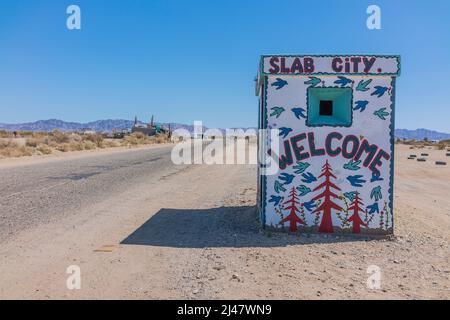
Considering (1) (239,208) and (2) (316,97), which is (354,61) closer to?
(2) (316,97)

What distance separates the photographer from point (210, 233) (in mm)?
7172

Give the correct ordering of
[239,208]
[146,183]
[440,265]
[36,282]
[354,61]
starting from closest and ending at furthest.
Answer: [36,282] < [440,265] < [354,61] < [239,208] < [146,183]

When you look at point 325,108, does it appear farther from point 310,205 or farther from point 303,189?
point 310,205

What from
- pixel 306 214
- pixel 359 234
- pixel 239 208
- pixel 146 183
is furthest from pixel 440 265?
pixel 146 183

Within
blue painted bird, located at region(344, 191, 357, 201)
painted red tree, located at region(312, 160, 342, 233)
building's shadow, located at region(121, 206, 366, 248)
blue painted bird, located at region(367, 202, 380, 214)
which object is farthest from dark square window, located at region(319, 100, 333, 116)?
building's shadow, located at region(121, 206, 366, 248)

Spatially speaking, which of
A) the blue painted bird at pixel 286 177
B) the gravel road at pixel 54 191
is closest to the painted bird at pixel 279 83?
the blue painted bird at pixel 286 177

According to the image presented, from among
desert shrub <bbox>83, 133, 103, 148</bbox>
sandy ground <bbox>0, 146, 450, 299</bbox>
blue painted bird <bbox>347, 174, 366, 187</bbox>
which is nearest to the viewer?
sandy ground <bbox>0, 146, 450, 299</bbox>

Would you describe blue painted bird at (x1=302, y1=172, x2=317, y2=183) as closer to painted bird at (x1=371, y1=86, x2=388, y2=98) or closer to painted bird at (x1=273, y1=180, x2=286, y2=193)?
painted bird at (x1=273, y1=180, x2=286, y2=193)

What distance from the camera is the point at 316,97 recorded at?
682 centimetres

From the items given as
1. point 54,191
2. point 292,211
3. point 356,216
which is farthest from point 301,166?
point 54,191

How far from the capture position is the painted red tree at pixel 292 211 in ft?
22.7

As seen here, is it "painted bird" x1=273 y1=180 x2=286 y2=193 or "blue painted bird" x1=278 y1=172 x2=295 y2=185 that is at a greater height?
"blue painted bird" x1=278 y1=172 x2=295 y2=185

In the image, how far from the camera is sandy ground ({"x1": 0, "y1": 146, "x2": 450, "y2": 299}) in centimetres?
458
